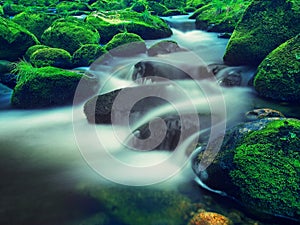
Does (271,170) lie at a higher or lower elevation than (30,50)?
higher

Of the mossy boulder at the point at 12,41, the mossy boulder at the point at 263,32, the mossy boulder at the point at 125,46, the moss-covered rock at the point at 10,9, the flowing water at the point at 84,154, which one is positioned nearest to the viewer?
the flowing water at the point at 84,154

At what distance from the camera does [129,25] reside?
12.4 metres

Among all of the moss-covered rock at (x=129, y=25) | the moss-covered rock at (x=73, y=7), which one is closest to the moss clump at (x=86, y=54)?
the moss-covered rock at (x=129, y=25)

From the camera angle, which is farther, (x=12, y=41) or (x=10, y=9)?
(x=10, y=9)

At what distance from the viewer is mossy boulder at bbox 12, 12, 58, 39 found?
39.1ft

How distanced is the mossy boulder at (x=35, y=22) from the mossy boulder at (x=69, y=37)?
129cm

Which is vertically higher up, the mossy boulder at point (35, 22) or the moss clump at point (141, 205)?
the mossy boulder at point (35, 22)

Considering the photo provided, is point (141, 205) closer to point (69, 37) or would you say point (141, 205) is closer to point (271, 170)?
point (271, 170)

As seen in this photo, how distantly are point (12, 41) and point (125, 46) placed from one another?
3.82m

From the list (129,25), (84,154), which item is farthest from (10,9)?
(84,154)

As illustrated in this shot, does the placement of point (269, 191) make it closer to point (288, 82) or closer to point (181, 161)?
point (181, 161)

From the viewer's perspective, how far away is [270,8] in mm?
8828

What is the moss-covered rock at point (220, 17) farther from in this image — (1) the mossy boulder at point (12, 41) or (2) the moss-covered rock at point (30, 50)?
(1) the mossy boulder at point (12, 41)

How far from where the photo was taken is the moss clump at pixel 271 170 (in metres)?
3.52
